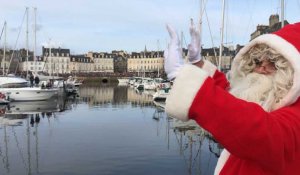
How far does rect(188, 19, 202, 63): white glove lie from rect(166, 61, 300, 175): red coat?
0.22 meters

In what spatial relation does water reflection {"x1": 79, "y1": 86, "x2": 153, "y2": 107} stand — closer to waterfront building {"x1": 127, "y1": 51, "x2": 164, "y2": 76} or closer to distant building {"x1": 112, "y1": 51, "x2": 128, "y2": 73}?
waterfront building {"x1": 127, "y1": 51, "x2": 164, "y2": 76}

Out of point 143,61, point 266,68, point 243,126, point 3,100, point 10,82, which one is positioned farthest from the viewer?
point 143,61

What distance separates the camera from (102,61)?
6309 inches

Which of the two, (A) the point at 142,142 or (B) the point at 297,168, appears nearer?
(B) the point at 297,168

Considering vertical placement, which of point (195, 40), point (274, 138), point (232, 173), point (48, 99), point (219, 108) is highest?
point (195, 40)

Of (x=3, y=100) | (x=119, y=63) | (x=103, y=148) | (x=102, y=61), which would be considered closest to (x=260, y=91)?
(x=103, y=148)

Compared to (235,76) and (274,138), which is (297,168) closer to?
(274,138)

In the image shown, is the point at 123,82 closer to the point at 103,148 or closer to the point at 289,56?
the point at 103,148

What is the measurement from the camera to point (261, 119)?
156 centimetres

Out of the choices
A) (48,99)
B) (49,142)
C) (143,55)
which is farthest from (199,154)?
(143,55)

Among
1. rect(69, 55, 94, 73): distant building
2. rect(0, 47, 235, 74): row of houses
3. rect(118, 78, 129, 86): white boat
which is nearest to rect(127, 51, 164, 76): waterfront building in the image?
rect(0, 47, 235, 74): row of houses

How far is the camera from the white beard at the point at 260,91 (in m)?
1.84

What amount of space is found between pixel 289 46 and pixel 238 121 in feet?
1.59

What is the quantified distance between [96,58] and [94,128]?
141 metres
